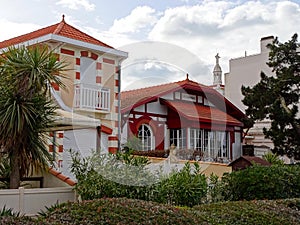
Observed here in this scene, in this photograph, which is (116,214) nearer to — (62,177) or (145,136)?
(62,177)

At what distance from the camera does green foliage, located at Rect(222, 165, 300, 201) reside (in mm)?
12773

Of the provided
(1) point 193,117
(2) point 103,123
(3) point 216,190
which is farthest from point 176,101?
(3) point 216,190

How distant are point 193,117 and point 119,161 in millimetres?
12190

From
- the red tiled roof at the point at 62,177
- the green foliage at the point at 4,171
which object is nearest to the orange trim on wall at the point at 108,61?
the red tiled roof at the point at 62,177

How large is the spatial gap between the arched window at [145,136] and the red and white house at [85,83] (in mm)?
4016

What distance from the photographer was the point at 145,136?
24.0 metres

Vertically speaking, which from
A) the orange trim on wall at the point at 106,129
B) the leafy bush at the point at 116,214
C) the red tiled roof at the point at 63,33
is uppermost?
the red tiled roof at the point at 63,33

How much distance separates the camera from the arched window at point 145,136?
23.6 meters

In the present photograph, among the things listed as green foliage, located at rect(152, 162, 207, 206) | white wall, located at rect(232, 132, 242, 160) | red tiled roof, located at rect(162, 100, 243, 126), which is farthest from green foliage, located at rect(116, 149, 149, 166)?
white wall, located at rect(232, 132, 242, 160)

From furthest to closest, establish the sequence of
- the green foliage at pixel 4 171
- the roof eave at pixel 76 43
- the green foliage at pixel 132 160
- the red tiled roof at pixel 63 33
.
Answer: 1. the red tiled roof at pixel 63 33
2. the roof eave at pixel 76 43
3. the green foliage at pixel 4 171
4. the green foliage at pixel 132 160

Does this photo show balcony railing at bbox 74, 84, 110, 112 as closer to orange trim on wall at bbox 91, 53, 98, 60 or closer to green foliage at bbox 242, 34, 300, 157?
orange trim on wall at bbox 91, 53, 98, 60

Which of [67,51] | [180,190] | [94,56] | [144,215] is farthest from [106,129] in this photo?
[144,215]

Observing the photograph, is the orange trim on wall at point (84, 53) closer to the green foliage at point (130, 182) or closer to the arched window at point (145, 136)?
the arched window at point (145, 136)

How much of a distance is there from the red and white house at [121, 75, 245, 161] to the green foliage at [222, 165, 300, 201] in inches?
356
